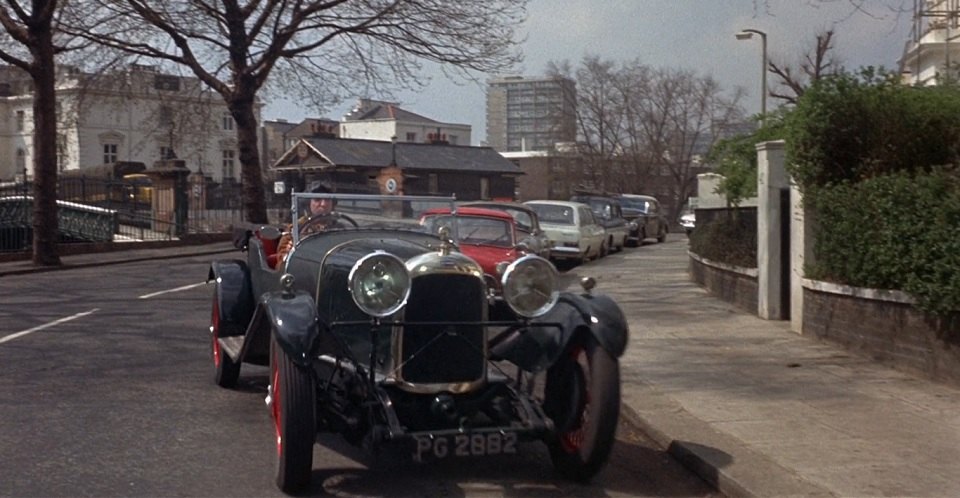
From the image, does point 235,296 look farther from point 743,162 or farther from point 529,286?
point 743,162

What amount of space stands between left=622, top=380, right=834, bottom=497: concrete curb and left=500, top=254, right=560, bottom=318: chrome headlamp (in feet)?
4.53

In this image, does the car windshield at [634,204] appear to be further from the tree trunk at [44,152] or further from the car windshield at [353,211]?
the car windshield at [353,211]

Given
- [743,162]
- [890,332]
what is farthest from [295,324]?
[743,162]

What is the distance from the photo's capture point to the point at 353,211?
8.65 m

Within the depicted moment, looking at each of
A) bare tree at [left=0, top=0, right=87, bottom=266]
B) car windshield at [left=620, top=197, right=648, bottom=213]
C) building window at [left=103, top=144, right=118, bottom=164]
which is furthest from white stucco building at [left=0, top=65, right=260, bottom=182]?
car windshield at [left=620, top=197, right=648, bottom=213]

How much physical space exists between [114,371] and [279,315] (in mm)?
4151

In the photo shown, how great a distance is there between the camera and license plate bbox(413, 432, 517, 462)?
6.11 metres

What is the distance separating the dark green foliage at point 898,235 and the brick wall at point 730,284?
9.43ft

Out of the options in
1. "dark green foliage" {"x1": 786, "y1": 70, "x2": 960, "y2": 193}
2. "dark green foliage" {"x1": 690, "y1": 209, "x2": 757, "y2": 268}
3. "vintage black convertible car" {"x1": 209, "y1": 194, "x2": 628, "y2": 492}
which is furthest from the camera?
"dark green foliage" {"x1": 690, "y1": 209, "x2": 757, "y2": 268}

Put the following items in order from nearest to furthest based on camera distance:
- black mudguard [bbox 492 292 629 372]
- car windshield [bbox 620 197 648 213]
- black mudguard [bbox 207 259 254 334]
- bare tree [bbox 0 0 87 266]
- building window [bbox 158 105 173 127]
→ 1. black mudguard [bbox 492 292 629 372]
2. black mudguard [bbox 207 259 254 334]
3. bare tree [bbox 0 0 87 266]
4. building window [bbox 158 105 173 127]
5. car windshield [bbox 620 197 648 213]

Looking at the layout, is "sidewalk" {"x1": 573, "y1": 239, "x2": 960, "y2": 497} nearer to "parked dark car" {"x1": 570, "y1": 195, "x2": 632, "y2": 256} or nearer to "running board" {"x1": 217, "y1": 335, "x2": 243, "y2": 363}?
"running board" {"x1": 217, "y1": 335, "x2": 243, "y2": 363}

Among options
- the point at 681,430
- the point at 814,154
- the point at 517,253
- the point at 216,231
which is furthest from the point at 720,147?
the point at 216,231

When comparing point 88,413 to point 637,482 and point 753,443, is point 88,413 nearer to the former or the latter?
point 637,482

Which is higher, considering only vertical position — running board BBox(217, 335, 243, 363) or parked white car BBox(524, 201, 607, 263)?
parked white car BBox(524, 201, 607, 263)
